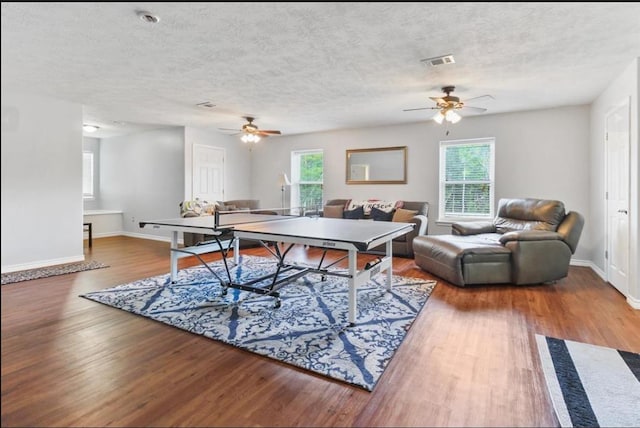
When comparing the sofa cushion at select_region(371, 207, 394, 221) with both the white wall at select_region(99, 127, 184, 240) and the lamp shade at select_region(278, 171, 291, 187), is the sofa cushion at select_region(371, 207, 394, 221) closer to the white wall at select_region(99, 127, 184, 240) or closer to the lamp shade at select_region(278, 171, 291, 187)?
the lamp shade at select_region(278, 171, 291, 187)

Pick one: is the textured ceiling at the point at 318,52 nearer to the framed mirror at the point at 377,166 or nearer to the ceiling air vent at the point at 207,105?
the ceiling air vent at the point at 207,105

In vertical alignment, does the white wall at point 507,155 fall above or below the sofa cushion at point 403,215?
above

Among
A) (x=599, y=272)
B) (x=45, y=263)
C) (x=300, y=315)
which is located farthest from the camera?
(x=45, y=263)

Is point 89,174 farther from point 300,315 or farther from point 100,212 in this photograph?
point 300,315

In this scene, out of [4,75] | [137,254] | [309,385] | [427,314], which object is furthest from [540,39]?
[137,254]

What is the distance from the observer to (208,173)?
281 inches

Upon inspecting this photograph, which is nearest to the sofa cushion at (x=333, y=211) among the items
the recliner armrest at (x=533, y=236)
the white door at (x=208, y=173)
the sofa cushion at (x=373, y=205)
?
the sofa cushion at (x=373, y=205)

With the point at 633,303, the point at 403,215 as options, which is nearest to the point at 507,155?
the point at 403,215

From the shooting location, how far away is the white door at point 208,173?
6.87 metres

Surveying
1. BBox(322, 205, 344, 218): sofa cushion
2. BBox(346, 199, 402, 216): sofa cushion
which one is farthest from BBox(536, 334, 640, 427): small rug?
BBox(322, 205, 344, 218): sofa cushion

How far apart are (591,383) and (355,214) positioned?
4449 millimetres

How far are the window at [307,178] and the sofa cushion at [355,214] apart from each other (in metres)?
1.24

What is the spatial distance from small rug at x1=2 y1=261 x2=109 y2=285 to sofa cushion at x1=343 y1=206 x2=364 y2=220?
12.8ft

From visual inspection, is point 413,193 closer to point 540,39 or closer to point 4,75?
point 540,39
